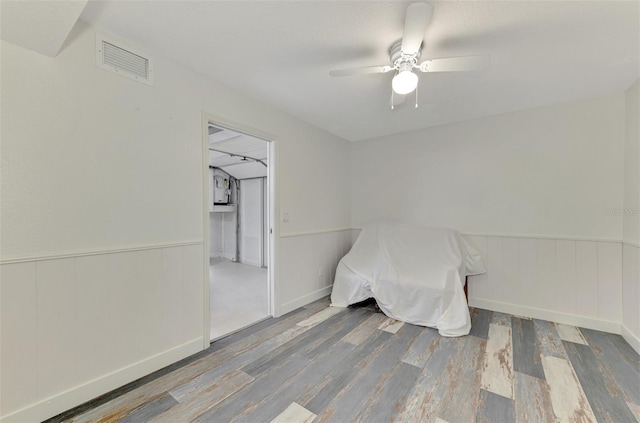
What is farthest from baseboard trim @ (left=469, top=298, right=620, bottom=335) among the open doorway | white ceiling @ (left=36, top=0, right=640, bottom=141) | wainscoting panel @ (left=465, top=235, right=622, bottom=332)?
the open doorway

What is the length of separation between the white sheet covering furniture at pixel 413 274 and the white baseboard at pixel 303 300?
296 millimetres

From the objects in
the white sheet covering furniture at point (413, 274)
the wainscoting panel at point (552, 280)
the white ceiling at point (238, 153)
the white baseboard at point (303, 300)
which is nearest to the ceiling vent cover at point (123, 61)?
the white ceiling at point (238, 153)

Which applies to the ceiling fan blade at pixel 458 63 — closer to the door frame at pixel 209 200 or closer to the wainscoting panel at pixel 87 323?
the door frame at pixel 209 200

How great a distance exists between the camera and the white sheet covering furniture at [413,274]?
2525 millimetres

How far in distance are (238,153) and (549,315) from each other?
4.83m

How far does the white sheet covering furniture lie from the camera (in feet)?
8.29

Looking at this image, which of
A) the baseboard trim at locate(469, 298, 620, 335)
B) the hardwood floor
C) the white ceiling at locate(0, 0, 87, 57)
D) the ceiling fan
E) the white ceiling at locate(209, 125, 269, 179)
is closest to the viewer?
the white ceiling at locate(0, 0, 87, 57)

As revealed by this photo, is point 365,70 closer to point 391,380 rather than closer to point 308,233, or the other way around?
point 308,233

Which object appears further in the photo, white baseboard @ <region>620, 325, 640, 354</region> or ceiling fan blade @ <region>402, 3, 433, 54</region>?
white baseboard @ <region>620, 325, 640, 354</region>

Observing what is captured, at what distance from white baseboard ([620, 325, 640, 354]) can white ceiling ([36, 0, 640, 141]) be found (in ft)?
7.25

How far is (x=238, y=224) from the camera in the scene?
19.9 feet

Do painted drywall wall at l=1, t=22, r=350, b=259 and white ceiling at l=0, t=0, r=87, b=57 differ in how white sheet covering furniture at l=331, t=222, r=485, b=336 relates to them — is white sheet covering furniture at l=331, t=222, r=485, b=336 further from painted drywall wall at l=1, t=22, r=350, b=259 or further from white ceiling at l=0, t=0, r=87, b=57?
white ceiling at l=0, t=0, r=87, b=57

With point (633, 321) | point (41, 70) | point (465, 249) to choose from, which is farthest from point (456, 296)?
point (41, 70)

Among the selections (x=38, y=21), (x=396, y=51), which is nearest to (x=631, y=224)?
(x=396, y=51)
